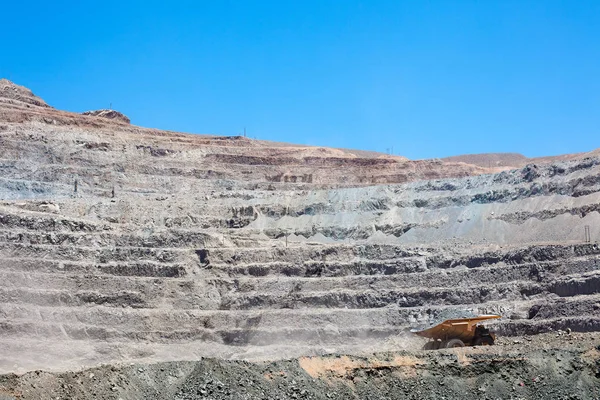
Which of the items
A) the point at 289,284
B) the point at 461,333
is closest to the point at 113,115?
the point at 289,284

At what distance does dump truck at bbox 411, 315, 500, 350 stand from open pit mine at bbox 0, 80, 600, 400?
77cm

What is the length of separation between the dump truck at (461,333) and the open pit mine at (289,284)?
2.54 ft

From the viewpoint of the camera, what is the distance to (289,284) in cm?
4291

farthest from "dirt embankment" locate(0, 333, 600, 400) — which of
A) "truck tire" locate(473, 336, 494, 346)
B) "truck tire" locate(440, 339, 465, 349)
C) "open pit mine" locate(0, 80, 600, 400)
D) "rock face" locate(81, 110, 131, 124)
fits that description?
"rock face" locate(81, 110, 131, 124)

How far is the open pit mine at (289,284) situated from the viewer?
26.1m

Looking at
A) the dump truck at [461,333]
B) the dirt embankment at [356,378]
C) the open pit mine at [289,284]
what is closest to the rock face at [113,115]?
the open pit mine at [289,284]

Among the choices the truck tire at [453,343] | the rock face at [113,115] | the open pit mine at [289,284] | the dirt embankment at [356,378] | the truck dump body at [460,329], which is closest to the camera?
the dirt embankment at [356,378]

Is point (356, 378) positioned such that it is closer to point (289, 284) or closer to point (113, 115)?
point (289, 284)

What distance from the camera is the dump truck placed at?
106 ft

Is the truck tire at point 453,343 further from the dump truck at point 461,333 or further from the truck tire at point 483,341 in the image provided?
the truck tire at point 483,341

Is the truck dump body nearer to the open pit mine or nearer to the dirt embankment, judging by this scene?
the open pit mine

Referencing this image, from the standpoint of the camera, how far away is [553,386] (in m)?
25.8

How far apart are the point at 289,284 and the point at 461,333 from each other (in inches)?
481

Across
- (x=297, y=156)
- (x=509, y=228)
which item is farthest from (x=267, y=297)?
(x=297, y=156)
